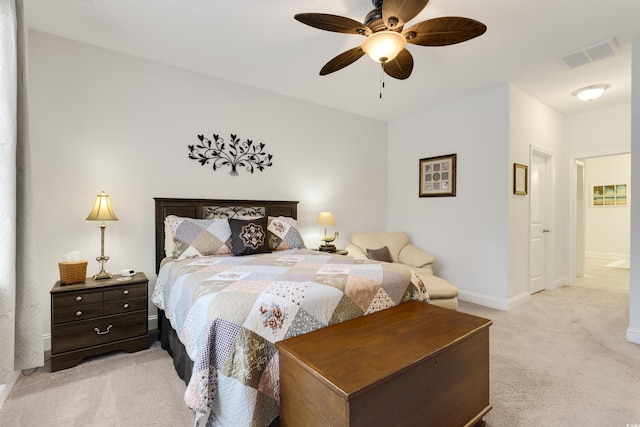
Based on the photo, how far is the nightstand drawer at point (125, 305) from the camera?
2383 millimetres

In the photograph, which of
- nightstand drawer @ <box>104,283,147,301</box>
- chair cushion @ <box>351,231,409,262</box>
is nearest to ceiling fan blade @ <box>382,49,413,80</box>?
chair cushion @ <box>351,231,409,262</box>

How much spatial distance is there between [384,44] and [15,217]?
219cm

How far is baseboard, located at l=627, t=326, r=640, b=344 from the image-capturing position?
263cm

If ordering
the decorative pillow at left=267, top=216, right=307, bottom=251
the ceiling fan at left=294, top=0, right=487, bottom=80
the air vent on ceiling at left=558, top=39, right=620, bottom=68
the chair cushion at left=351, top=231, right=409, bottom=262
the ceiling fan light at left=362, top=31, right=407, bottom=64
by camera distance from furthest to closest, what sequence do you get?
the chair cushion at left=351, top=231, right=409, bottom=262 → the decorative pillow at left=267, top=216, right=307, bottom=251 → the air vent on ceiling at left=558, top=39, right=620, bottom=68 → the ceiling fan light at left=362, top=31, right=407, bottom=64 → the ceiling fan at left=294, top=0, right=487, bottom=80

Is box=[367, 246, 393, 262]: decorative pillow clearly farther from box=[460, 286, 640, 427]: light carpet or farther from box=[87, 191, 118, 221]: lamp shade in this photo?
box=[87, 191, 118, 221]: lamp shade

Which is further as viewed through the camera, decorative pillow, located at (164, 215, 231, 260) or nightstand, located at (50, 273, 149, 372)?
decorative pillow, located at (164, 215, 231, 260)

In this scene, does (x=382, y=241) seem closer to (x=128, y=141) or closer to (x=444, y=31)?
(x=444, y=31)

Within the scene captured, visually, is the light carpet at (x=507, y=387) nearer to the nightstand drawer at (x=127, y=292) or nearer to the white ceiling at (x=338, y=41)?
the nightstand drawer at (x=127, y=292)

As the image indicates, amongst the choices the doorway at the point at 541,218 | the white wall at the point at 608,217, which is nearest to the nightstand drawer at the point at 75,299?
the doorway at the point at 541,218

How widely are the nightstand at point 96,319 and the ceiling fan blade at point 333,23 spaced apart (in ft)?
7.70

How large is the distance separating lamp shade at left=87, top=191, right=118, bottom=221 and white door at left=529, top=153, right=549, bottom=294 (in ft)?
16.1

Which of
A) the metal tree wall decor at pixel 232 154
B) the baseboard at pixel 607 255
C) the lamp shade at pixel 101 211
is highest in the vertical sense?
the metal tree wall decor at pixel 232 154

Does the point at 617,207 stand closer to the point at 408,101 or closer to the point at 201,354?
the point at 408,101

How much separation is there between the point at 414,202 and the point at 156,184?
11.5 feet
